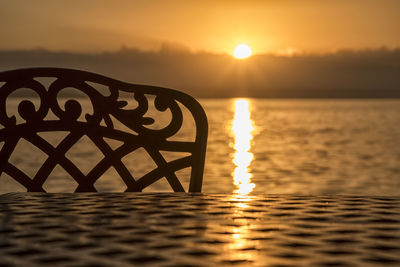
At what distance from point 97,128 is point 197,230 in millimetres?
1207

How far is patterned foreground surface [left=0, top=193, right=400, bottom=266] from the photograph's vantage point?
1.14 m

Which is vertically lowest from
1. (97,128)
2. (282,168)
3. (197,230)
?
(197,230)

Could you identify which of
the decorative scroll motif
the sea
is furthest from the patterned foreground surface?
the sea

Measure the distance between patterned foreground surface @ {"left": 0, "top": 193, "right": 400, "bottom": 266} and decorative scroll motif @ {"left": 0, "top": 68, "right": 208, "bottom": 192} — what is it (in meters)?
0.57

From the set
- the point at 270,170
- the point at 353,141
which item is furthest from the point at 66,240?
the point at 353,141

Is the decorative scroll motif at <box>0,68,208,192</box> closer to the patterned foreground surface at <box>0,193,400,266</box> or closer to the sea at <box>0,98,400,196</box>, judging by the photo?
the patterned foreground surface at <box>0,193,400,266</box>

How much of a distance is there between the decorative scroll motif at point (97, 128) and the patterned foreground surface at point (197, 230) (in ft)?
1.86

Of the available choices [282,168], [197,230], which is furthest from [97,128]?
[282,168]

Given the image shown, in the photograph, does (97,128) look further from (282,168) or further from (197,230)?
(282,168)

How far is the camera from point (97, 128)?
8.23 ft

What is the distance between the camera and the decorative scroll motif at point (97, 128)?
8.09 ft

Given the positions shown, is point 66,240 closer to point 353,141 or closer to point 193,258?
point 193,258

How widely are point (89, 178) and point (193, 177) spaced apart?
13.7 inches

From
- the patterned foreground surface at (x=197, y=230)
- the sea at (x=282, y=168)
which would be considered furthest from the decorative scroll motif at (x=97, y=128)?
the sea at (x=282, y=168)
